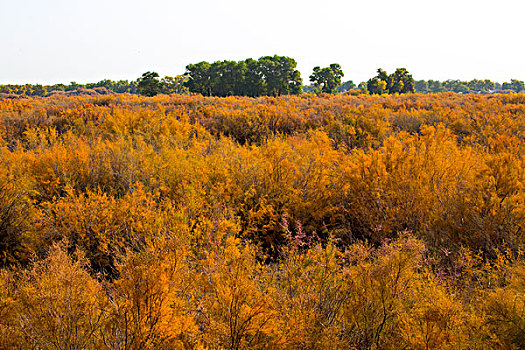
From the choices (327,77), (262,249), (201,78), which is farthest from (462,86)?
(262,249)

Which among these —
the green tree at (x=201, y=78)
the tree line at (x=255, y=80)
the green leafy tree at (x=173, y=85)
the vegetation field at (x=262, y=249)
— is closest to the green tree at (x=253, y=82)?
the tree line at (x=255, y=80)

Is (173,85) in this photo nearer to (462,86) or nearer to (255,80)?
(255,80)

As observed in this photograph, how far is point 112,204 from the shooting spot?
180 inches

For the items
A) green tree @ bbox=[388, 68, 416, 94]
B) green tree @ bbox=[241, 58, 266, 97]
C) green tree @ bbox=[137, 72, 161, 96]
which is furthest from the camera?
green tree @ bbox=[388, 68, 416, 94]

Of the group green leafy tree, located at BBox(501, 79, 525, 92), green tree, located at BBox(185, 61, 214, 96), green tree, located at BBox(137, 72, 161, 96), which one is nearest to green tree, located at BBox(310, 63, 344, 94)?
green tree, located at BBox(185, 61, 214, 96)

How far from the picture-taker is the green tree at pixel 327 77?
4781cm

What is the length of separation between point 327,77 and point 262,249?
47.6 metres

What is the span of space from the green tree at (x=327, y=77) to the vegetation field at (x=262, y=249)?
40.6m

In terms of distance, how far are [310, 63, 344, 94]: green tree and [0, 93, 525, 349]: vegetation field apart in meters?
40.6

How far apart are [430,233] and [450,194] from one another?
925 millimetres

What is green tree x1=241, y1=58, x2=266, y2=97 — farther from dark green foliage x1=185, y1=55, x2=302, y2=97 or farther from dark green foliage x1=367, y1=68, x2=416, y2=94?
dark green foliage x1=367, y1=68, x2=416, y2=94

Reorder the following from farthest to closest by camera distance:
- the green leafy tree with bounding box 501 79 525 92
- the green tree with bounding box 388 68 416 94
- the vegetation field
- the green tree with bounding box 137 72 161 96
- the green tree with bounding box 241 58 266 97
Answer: the green leafy tree with bounding box 501 79 525 92 → the green tree with bounding box 388 68 416 94 → the green tree with bounding box 241 58 266 97 → the green tree with bounding box 137 72 161 96 → the vegetation field

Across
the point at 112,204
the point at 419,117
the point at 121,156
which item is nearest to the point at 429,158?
the point at 112,204

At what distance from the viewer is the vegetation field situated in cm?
217
